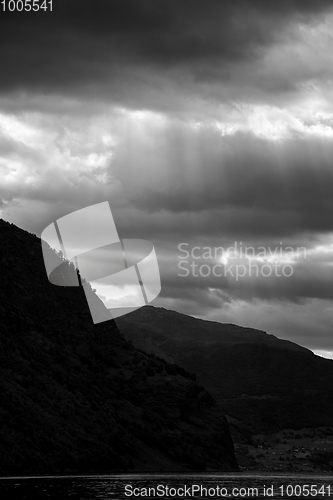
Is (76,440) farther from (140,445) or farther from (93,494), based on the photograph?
(93,494)

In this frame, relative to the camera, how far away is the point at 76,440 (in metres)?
101

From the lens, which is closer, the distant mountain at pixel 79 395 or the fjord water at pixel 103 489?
the fjord water at pixel 103 489

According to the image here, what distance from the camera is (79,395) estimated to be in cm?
11538

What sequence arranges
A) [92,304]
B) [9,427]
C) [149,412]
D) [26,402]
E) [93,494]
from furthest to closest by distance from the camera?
[92,304] < [149,412] < [26,402] < [9,427] < [93,494]

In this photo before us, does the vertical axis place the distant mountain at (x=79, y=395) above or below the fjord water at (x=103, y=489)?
above

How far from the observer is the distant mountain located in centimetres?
9600

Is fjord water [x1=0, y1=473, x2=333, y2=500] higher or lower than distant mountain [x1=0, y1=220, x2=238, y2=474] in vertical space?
lower

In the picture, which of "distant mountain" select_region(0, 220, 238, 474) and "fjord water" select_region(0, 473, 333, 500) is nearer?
"fjord water" select_region(0, 473, 333, 500)

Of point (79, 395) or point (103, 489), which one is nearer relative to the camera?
point (103, 489)

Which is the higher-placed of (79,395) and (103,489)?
(79,395)

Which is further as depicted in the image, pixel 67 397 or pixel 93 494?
pixel 67 397

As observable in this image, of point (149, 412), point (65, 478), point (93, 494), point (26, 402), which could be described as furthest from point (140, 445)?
point (93, 494)

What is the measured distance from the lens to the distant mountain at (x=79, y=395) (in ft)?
315

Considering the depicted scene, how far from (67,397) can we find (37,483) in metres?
37.8
